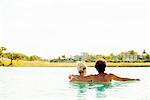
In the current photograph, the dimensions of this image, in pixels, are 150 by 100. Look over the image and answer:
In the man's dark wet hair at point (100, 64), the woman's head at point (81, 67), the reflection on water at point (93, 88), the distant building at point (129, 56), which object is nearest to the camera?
the reflection on water at point (93, 88)

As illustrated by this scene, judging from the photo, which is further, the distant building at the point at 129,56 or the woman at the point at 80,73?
the distant building at the point at 129,56

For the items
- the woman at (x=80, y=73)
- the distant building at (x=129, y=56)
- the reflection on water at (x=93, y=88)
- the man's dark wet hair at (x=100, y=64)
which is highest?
the distant building at (x=129, y=56)

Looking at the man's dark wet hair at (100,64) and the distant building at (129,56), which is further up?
the distant building at (129,56)

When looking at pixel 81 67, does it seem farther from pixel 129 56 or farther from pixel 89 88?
pixel 129 56

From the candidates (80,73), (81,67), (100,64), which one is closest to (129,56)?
(80,73)

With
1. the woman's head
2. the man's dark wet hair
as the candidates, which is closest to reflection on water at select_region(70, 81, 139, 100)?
the woman's head

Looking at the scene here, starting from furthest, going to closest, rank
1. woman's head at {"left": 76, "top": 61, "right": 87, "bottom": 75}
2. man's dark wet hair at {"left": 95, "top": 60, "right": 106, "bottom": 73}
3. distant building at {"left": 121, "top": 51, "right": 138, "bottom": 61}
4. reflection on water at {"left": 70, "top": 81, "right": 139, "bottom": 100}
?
distant building at {"left": 121, "top": 51, "right": 138, "bottom": 61} < woman's head at {"left": 76, "top": 61, "right": 87, "bottom": 75} < man's dark wet hair at {"left": 95, "top": 60, "right": 106, "bottom": 73} < reflection on water at {"left": 70, "top": 81, "right": 139, "bottom": 100}

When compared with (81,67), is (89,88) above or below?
below

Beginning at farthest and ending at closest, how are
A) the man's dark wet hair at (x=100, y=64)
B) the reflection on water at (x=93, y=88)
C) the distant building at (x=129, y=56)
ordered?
the distant building at (x=129, y=56), the man's dark wet hair at (x=100, y=64), the reflection on water at (x=93, y=88)

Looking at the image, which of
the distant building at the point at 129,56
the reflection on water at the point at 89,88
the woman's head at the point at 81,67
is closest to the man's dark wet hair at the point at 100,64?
the woman's head at the point at 81,67

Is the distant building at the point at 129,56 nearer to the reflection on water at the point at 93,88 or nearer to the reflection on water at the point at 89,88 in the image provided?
the reflection on water at the point at 93,88

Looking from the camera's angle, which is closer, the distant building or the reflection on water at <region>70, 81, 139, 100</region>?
the reflection on water at <region>70, 81, 139, 100</region>

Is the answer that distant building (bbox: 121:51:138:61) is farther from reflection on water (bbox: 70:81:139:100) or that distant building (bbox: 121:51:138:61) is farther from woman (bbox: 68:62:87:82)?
woman (bbox: 68:62:87:82)

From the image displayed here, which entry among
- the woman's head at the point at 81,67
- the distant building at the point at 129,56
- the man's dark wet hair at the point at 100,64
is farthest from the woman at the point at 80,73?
the distant building at the point at 129,56
